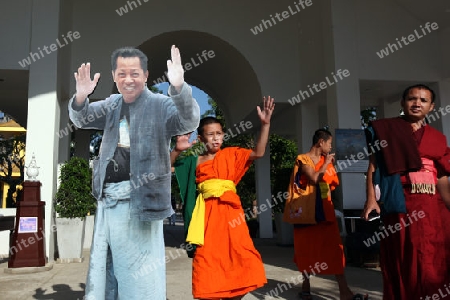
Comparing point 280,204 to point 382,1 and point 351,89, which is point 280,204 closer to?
point 351,89

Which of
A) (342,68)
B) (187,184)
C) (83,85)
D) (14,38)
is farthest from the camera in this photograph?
(342,68)

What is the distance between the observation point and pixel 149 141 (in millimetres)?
2084

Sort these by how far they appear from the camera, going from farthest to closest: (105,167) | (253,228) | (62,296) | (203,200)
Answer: (253,228) < (62,296) < (203,200) < (105,167)

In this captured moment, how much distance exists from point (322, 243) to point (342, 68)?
13.7 feet

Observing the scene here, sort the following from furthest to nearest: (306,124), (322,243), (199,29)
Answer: (306,124) → (199,29) → (322,243)

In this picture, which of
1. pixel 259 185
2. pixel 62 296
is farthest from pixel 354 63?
pixel 62 296

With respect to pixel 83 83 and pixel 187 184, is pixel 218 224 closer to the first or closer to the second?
pixel 187 184

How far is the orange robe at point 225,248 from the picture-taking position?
9.87 feet

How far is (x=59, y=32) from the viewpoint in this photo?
725 cm

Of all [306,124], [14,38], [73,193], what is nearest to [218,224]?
[73,193]

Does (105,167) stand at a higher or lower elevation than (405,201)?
higher

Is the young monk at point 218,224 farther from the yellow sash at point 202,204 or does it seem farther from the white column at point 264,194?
the white column at point 264,194

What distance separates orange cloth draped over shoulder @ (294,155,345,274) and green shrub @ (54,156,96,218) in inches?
158

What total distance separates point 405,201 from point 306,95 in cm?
640
